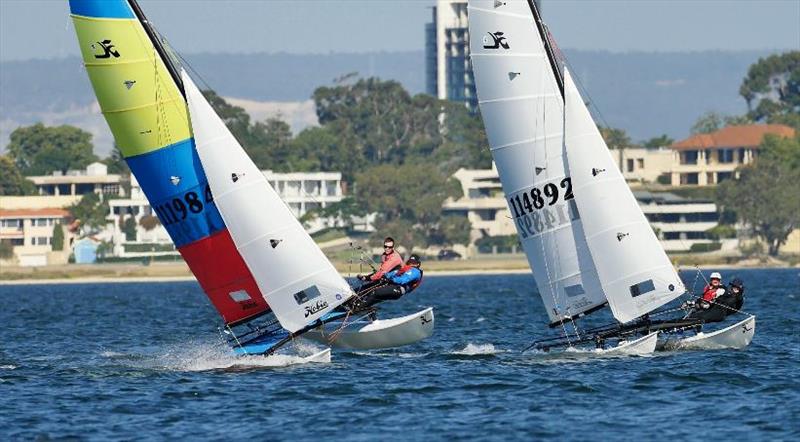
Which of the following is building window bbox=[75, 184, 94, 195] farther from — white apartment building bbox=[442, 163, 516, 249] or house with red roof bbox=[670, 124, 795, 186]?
house with red roof bbox=[670, 124, 795, 186]

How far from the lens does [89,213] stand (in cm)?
16662

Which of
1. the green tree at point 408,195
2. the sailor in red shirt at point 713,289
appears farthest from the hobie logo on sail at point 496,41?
the green tree at point 408,195

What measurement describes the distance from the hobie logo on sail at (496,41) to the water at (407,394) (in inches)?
253

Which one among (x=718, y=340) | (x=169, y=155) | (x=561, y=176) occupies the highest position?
(x=169, y=155)

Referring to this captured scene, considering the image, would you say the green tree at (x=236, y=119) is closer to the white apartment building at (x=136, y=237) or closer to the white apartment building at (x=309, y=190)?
the white apartment building at (x=309, y=190)

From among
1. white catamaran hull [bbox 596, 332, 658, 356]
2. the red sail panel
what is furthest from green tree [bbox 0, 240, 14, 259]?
white catamaran hull [bbox 596, 332, 658, 356]

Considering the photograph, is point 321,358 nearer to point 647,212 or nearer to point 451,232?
point 647,212

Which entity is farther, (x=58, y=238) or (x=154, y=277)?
(x=58, y=238)

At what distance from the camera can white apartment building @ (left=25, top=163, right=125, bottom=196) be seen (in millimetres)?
178000

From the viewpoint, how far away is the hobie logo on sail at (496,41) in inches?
1426

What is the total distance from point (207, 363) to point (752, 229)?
12365cm

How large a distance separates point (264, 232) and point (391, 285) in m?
2.96

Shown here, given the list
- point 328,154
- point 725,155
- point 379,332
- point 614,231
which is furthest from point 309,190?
point 614,231

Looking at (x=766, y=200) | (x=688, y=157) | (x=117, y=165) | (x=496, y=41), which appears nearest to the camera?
(x=496, y=41)
